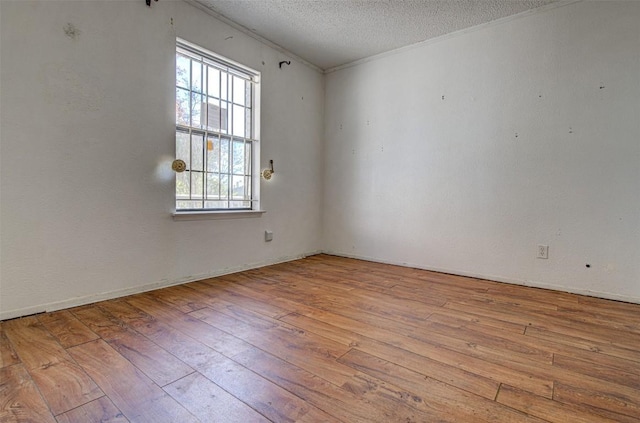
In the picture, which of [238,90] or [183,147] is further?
[238,90]

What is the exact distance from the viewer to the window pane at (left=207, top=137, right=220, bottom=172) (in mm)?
3086

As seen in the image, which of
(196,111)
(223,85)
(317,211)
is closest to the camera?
(196,111)

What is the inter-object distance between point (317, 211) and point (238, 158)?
4.63 ft

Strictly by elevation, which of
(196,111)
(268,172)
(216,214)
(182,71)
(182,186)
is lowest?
(216,214)

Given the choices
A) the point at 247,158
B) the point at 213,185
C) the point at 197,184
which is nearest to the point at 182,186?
the point at 197,184

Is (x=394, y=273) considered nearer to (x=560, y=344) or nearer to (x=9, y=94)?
(x=560, y=344)

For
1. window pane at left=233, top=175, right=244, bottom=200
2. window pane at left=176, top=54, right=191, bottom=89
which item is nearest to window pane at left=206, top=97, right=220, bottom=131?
window pane at left=176, top=54, right=191, bottom=89

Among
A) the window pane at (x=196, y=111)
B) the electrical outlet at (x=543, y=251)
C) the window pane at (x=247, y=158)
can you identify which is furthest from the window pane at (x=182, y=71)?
the electrical outlet at (x=543, y=251)

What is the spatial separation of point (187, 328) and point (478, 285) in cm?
253

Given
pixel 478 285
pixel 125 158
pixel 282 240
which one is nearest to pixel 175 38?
pixel 125 158

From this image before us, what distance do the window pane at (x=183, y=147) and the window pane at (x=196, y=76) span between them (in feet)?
1.53

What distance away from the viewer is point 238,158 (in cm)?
339

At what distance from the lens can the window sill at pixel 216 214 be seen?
9.22 ft

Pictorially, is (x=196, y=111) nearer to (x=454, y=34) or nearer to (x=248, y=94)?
(x=248, y=94)
